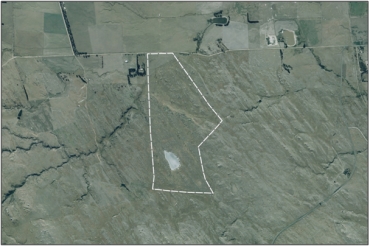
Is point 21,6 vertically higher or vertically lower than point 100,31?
higher

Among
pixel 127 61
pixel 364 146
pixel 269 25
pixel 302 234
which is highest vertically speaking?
pixel 269 25

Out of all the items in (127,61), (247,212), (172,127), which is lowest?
(247,212)

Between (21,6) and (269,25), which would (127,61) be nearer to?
(21,6)

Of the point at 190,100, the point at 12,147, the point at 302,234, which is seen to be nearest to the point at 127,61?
the point at 190,100

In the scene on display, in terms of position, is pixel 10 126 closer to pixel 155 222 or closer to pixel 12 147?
pixel 12 147

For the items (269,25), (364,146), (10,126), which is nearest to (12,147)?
(10,126)

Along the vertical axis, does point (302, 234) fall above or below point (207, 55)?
below
